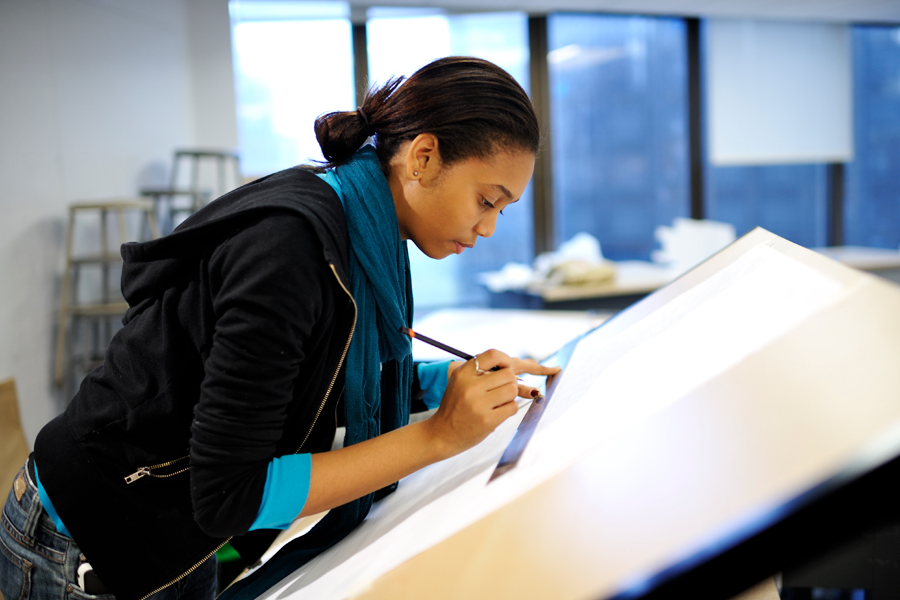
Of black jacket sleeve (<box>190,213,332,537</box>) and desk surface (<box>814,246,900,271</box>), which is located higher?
black jacket sleeve (<box>190,213,332,537</box>)

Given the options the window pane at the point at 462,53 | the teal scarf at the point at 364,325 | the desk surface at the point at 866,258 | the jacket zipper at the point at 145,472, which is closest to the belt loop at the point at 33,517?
the jacket zipper at the point at 145,472

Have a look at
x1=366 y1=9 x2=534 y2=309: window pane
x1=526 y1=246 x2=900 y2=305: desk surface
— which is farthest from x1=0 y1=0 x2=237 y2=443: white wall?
x1=526 y1=246 x2=900 y2=305: desk surface

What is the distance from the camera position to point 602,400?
538mm

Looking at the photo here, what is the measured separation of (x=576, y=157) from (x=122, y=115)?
3181mm

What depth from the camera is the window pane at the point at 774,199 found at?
4.98 m

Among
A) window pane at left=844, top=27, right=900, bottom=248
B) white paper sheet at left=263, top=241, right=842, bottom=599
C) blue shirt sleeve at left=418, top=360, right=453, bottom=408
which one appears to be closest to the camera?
white paper sheet at left=263, top=241, right=842, bottom=599

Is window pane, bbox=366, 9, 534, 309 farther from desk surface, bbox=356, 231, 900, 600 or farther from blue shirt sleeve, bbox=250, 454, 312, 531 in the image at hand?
desk surface, bbox=356, 231, 900, 600

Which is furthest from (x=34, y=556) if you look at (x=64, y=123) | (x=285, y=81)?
(x=285, y=81)

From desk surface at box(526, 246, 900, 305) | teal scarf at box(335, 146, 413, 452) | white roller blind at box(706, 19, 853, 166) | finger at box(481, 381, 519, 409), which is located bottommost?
desk surface at box(526, 246, 900, 305)

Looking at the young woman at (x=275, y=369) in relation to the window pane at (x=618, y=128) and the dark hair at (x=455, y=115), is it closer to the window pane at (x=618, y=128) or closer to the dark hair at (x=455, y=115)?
the dark hair at (x=455, y=115)

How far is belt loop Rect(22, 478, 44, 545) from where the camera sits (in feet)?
2.31

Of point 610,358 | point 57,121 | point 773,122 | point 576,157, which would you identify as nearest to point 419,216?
point 610,358

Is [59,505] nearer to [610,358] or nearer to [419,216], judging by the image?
[419,216]

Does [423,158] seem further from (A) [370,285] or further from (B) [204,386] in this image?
(B) [204,386]
